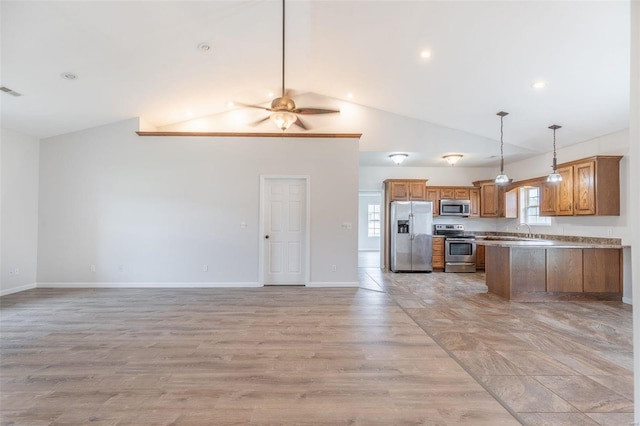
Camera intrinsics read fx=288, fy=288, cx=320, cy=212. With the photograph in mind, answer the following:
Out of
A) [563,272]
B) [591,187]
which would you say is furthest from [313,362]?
[591,187]

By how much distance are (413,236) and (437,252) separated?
84 centimetres

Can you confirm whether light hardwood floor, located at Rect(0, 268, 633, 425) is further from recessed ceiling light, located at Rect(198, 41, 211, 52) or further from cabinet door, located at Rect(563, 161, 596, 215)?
recessed ceiling light, located at Rect(198, 41, 211, 52)

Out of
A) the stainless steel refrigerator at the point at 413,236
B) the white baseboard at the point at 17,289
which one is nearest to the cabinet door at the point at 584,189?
the stainless steel refrigerator at the point at 413,236

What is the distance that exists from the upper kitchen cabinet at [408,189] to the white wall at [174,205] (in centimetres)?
229

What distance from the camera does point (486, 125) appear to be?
567cm

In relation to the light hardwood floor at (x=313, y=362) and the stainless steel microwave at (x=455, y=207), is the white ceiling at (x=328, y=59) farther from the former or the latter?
the light hardwood floor at (x=313, y=362)

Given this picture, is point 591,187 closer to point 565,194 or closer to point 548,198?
point 565,194

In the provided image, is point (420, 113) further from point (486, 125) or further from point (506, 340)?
point (506, 340)

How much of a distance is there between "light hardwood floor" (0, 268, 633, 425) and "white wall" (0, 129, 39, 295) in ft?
2.57

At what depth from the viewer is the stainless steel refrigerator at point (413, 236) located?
718 cm

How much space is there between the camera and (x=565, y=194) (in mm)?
5363

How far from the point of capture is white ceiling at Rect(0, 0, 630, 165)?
3080mm

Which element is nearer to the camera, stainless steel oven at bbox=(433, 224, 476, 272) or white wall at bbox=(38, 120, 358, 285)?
white wall at bbox=(38, 120, 358, 285)

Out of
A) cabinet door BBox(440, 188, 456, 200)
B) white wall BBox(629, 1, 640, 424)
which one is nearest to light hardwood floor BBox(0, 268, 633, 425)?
white wall BBox(629, 1, 640, 424)
